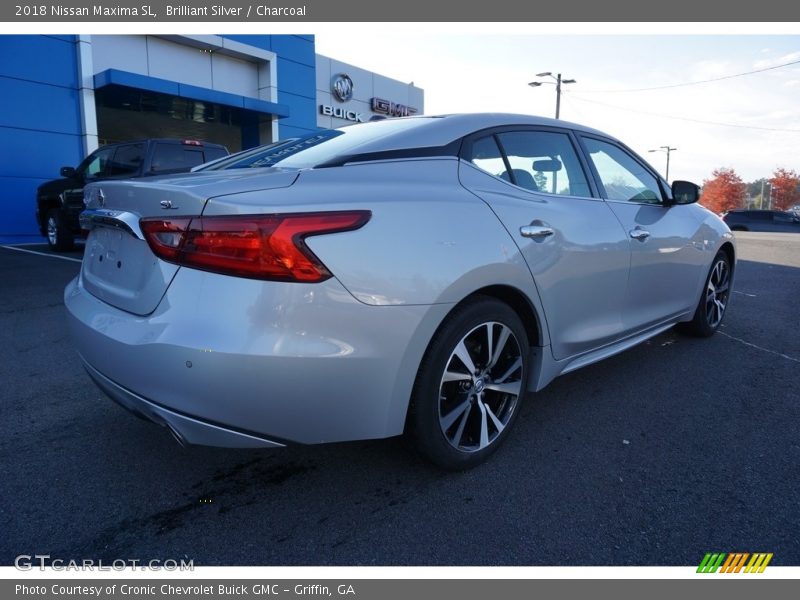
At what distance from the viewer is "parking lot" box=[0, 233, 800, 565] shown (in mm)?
2020

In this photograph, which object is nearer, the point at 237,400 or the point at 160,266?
the point at 237,400

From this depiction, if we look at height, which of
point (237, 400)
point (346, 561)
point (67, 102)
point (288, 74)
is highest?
point (288, 74)

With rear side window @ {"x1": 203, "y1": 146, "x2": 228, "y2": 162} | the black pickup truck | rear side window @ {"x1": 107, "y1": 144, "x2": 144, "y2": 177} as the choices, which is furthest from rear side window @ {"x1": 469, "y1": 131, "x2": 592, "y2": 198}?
rear side window @ {"x1": 107, "y1": 144, "x2": 144, "y2": 177}

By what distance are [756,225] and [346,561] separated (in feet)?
102

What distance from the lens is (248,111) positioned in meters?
17.2

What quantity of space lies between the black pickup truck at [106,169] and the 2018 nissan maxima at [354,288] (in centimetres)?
633

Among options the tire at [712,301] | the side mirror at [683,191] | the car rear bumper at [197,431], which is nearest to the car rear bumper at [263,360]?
the car rear bumper at [197,431]

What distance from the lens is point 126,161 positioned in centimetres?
907

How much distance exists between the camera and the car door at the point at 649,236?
137 inches

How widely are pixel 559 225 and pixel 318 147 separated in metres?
1.26

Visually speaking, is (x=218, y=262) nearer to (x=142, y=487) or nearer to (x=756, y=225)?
(x=142, y=487)

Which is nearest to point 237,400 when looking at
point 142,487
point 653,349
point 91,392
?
point 142,487

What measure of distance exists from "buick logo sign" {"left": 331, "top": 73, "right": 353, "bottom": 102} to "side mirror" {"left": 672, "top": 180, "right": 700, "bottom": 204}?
63.2 feet

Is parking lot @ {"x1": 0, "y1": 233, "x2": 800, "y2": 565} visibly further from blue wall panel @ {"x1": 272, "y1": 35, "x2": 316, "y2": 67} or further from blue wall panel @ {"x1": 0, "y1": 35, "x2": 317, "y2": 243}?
blue wall panel @ {"x1": 272, "y1": 35, "x2": 316, "y2": 67}
